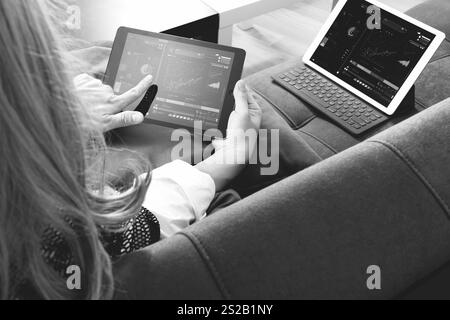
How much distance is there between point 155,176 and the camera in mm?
985

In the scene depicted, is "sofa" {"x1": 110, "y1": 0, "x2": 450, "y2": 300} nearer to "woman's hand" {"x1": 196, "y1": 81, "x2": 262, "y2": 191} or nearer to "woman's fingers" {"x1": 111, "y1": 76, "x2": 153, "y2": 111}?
"woman's hand" {"x1": 196, "y1": 81, "x2": 262, "y2": 191}

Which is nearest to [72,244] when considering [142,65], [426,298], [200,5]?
[426,298]

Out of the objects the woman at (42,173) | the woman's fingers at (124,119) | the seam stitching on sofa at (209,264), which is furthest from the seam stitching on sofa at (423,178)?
the woman's fingers at (124,119)

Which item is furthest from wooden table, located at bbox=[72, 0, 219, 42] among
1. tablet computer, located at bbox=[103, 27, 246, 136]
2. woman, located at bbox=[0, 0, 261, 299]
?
woman, located at bbox=[0, 0, 261, 299]

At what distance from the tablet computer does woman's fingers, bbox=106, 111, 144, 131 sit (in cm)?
9

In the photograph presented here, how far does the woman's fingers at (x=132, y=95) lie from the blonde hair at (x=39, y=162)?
48 centimetres

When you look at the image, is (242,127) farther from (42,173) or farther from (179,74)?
(42,173)

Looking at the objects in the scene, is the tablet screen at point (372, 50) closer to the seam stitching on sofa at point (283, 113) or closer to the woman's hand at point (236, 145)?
the seam stitching on sofa at point (283, 113)

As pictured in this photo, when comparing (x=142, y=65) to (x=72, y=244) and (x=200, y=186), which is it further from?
(x=72, y=244)

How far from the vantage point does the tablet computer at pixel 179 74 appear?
1204mm

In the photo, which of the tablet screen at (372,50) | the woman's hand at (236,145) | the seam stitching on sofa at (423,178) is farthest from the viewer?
the tablet screen at (372,50)

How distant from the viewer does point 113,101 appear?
3.78 feet

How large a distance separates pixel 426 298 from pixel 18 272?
53 centimetres

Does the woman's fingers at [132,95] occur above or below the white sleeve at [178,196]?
above
